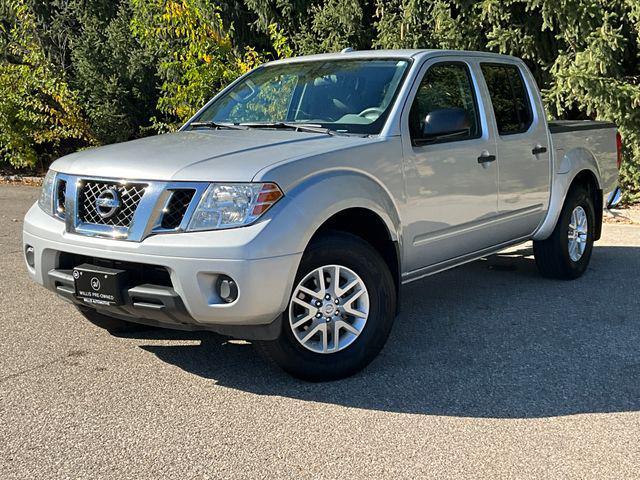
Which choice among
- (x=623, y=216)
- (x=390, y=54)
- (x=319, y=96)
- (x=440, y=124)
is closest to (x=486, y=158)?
(x=440, y=124)

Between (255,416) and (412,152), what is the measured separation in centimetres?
185

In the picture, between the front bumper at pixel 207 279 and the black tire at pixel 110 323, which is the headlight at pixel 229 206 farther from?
the black tire at pixel 110 323

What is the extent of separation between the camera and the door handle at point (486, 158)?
518cm

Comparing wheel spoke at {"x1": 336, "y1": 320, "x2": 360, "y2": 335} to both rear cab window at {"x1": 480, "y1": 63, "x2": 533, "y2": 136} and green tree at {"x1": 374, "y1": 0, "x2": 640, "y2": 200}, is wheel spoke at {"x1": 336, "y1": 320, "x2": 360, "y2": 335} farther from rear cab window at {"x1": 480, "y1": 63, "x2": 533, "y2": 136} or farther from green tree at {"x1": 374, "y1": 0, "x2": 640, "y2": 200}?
green tree at {"x1": 374, "y1": 0, "x2": 640, "y2": 200}

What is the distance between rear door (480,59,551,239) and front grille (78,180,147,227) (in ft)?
8.66

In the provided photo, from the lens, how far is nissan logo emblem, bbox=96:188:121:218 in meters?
3.92

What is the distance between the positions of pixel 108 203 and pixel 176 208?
39cm

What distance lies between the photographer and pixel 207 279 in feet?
12.2

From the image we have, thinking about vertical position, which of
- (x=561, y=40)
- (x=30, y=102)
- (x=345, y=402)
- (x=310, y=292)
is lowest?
(x=345, y=402)

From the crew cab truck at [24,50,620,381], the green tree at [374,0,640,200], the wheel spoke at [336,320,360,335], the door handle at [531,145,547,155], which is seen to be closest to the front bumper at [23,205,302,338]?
the crew cab truck at [24,50,620,381]

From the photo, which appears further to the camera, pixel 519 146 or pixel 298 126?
pixel 519 146

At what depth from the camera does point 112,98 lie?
13.9m

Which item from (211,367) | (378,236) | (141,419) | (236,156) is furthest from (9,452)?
(378,236)

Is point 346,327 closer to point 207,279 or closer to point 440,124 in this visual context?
point 207,279
